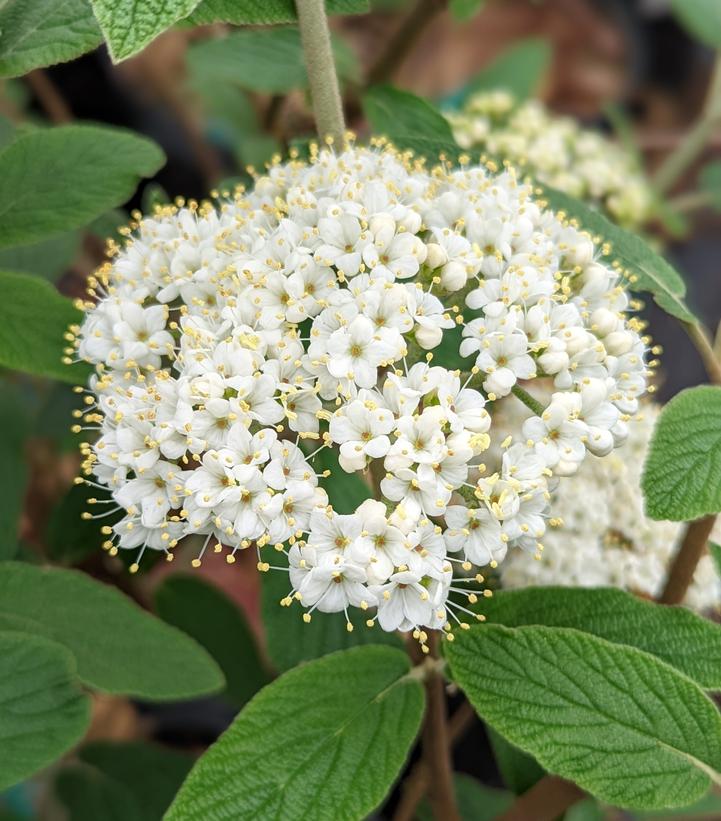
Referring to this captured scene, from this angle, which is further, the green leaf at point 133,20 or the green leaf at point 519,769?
the green leaf at point 519,769

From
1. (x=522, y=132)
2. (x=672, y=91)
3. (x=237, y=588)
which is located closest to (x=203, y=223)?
(x=522, y=132)

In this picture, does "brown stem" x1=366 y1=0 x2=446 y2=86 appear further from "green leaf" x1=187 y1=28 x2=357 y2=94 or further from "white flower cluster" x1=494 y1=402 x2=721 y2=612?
"white flower cluster" x1=494 y1=402 x2=721 y2=612

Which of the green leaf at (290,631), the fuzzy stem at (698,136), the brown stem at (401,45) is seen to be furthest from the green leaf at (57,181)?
the fuzzy stem at (698,136)

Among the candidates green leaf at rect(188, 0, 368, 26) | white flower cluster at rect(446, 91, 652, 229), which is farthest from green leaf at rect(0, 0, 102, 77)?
white flower cluster at rect(446, 91, 652, 229)

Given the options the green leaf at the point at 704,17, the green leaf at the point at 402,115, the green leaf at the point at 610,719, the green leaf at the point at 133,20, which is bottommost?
the green leaf at the point at 610,719

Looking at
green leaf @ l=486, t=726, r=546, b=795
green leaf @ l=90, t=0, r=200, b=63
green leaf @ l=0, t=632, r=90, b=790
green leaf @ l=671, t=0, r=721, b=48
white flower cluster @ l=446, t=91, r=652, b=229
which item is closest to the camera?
green leaf @ l=90, t=0, r=200, b=63

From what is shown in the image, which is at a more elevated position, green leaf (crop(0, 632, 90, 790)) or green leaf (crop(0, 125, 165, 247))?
green leaf (crop(0, 125, 165, 247))

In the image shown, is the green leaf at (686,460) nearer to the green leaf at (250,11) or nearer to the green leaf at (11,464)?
the green leaf at (250,11)
